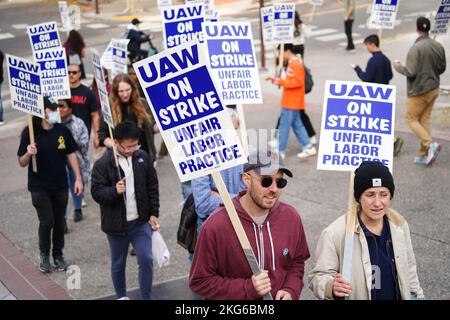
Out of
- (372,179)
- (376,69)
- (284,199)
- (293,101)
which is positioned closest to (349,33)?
(293,101)

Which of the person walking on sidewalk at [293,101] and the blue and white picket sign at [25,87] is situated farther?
the person walking on sidewalk at [293,101]

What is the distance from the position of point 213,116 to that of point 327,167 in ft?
3.59

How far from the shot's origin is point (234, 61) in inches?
341

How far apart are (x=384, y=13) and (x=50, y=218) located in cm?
765

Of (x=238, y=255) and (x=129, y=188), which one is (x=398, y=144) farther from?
(x=238, y=255)

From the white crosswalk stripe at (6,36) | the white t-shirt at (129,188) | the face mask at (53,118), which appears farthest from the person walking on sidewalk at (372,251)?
the white crosswalk stripe at (6,36)

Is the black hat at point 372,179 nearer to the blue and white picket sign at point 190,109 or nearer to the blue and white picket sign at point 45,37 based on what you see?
the blue and white picket sign at point 190,109

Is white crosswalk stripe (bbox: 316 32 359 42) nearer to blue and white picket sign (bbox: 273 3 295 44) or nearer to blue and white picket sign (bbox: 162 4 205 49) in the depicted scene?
blue and white picket sign (bbox: 273 3 295 44)

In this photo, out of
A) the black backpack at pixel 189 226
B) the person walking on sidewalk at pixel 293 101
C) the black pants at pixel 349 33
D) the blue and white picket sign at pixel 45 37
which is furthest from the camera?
the black pants at pixel 349 33

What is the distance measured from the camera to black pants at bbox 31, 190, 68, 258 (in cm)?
827

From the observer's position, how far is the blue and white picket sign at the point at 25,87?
838 cm

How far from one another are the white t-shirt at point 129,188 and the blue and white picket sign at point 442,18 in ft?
22.8

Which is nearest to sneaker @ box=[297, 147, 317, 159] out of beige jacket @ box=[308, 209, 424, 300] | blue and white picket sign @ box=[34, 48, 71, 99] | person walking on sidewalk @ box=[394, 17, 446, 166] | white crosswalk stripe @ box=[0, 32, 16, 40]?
person walking on sidewalk @ box=[394, 17, 446, 166]
